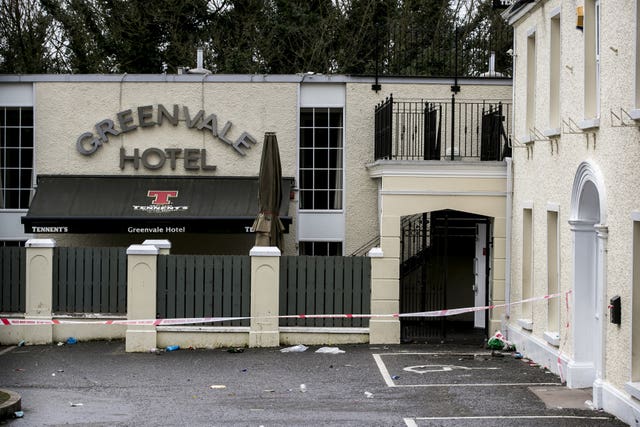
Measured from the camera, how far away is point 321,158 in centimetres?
2364

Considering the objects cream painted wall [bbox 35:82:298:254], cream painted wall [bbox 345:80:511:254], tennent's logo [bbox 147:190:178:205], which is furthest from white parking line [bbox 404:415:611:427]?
cream painted wall [bbox 35:82:298:254]

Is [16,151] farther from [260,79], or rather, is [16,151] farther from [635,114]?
[635,114]

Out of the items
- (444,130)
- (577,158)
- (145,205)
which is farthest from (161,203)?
(577,158)

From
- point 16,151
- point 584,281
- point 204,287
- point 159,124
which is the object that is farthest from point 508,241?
point 16,151

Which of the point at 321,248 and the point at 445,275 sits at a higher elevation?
the point at 321,248

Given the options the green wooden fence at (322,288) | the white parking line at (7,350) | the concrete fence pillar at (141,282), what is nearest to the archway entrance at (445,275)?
the green wooden fence at (322,288)

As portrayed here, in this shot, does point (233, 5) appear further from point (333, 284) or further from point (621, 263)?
point (621, 263)

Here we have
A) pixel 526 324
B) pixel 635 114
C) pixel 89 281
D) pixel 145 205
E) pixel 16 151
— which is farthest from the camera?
pixel 16 151

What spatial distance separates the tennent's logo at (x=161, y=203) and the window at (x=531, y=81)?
790 cm

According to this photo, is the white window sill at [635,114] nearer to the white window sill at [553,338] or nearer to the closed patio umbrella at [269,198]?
the white window sill at [553,338]

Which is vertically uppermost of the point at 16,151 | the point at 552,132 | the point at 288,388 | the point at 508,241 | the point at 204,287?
the point at 16,151

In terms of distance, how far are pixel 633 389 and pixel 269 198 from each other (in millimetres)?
9612

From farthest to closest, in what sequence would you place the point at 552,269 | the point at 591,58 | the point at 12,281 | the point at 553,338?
1. the point at 12,281
2. the point at 552,269
3. the point at 553,338
4. the point at 591,58

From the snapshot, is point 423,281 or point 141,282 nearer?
point 141,282
